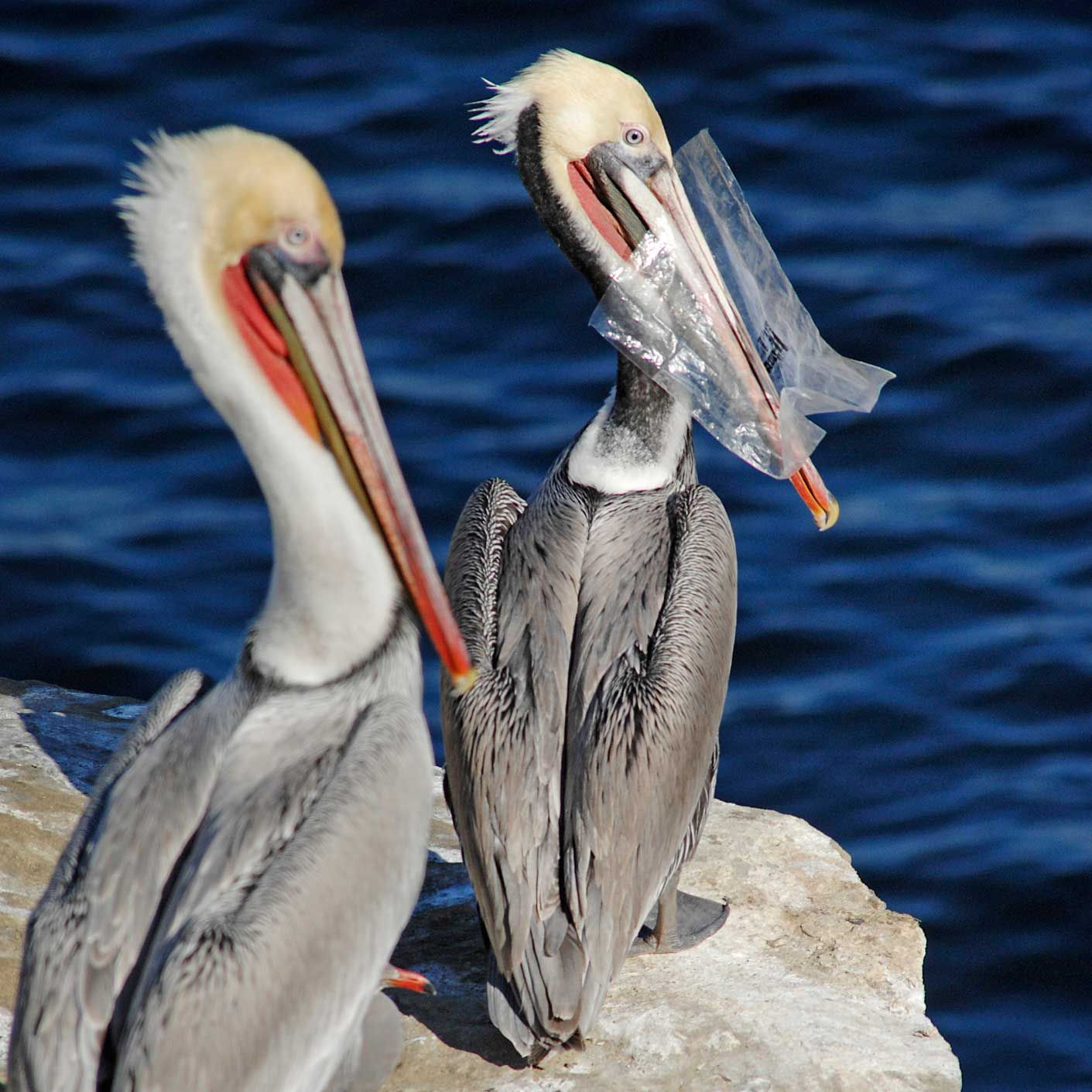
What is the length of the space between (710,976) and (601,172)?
223 cm

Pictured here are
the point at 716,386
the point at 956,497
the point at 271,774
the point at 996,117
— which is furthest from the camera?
the point at 996,117

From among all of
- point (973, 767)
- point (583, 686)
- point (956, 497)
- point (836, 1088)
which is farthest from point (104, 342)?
point (836, 1088)

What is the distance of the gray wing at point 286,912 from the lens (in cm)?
311

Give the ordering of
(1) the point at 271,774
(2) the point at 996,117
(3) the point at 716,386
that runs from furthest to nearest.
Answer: (2) the point at 996,117 → (3) the point at 716,386 → (1) the point at 271,774

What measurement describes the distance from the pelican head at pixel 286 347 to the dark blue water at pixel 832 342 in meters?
3.36

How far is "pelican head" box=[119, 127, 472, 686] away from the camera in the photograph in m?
3.29

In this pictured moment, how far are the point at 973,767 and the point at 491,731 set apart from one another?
10.8 ft

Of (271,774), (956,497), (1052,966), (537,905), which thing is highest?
(271,774)

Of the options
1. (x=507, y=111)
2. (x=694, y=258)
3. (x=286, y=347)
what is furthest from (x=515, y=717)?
(x=507, y=111)

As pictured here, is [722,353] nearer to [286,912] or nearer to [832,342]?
[286,912]

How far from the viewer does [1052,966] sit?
6.12 m

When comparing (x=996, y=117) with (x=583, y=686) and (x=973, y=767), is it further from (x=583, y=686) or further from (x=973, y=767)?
(x=583, y=686)

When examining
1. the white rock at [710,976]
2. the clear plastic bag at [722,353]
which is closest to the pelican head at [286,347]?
the white rock at [710,976]

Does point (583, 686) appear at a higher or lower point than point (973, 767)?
higher
